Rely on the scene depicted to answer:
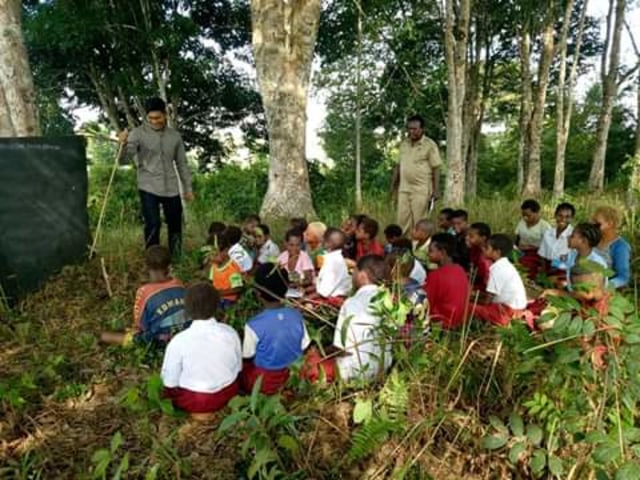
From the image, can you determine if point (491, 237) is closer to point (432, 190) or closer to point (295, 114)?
point (432, 190)

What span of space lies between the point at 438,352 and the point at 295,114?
16.0 feet

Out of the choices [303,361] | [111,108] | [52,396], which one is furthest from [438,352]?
[111,108]

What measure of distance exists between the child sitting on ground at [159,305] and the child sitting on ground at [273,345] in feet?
2.16

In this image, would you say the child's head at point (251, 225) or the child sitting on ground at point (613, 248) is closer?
the child sitting on ground at point (613, 248)

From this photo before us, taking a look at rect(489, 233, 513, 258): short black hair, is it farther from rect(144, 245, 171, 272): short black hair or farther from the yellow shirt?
rect(144, 245, 171, 272): short black hair

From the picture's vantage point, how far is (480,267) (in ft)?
13.6

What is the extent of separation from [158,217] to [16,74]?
6.95 ft

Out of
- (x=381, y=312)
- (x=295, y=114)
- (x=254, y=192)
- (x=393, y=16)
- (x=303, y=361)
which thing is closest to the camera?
(x=381, y=312)

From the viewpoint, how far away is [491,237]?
372cm

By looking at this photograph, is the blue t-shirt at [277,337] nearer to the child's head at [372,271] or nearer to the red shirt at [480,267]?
the child's head at [372,271]

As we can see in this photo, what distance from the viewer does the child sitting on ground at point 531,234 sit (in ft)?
16.7

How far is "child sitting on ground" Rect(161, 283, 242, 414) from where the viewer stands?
253 centimetres

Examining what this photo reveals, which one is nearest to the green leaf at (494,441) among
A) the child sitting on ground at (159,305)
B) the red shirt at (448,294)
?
the red shirt at (448,294)

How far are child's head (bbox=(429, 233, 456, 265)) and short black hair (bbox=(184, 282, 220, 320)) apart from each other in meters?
1.82
